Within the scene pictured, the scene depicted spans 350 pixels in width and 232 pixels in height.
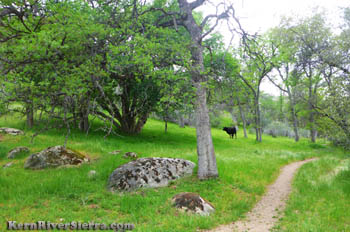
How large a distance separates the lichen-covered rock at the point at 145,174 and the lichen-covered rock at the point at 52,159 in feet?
10.5

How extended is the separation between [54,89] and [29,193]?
4047 mm

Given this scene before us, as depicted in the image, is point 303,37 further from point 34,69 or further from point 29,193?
point 29,193

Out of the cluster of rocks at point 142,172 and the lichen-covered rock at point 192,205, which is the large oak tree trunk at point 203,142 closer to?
the cluster of rocks at point 142,172

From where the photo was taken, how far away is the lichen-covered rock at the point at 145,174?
8.74 metres

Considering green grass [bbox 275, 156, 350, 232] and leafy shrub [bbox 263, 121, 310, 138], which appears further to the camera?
leafy shrub [bbox 263, 121, 310, 138]

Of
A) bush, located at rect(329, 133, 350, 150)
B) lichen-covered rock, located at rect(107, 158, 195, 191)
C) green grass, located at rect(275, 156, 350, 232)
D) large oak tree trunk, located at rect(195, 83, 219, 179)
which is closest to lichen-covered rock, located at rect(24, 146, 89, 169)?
lichen-covered rock, located at rect(107, 158, 195, 191)

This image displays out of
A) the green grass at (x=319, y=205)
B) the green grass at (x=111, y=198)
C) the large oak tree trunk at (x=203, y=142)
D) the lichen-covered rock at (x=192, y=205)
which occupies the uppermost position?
the large oak tree trunk at (x=203, y=142)

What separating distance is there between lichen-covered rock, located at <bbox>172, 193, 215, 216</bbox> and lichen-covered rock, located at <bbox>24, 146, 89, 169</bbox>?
664 cm

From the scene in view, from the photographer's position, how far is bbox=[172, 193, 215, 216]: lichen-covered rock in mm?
6916

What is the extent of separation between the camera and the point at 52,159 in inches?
425

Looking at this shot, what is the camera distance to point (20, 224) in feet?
18.0

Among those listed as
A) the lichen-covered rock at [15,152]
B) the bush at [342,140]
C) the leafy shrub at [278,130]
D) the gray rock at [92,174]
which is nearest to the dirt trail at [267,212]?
the bush at [342,140]

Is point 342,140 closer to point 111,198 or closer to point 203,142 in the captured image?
point 203,142

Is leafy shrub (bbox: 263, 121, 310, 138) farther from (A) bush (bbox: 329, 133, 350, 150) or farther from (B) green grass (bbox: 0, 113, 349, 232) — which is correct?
(B) green grass (bbox: 0, 113, 349, 232)
